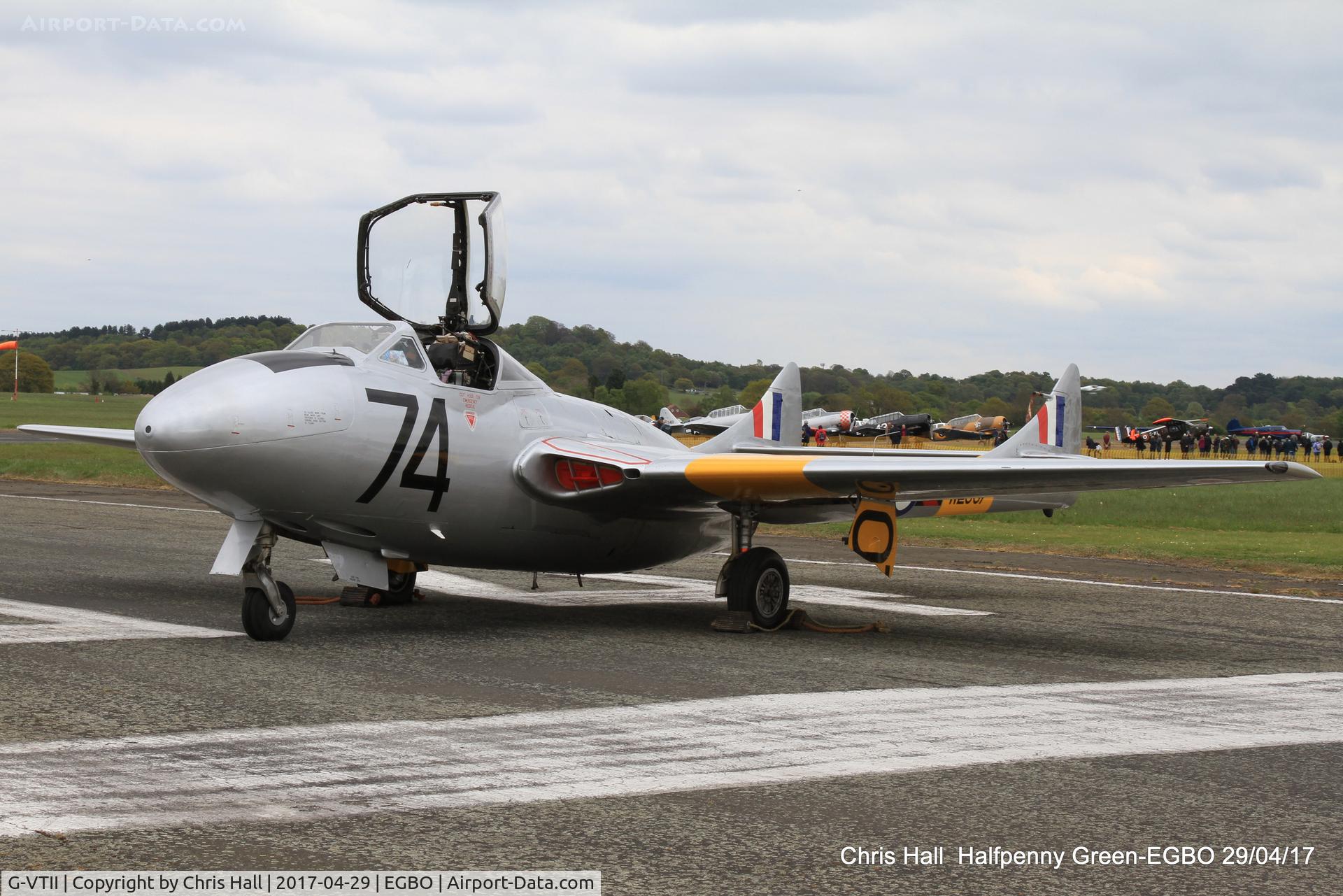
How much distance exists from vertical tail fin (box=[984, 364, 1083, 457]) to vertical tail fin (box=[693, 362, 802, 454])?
3017mm

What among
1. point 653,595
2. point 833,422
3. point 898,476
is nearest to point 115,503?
point 653,595

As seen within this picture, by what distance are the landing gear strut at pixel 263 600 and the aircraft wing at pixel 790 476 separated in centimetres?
241

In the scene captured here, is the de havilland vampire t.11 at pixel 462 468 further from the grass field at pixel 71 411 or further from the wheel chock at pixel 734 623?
the grass field at pixel 71 411

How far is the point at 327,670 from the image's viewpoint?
9062 millimetres

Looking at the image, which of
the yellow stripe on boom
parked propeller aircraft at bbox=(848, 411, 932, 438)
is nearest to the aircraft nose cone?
the yellow stripe on boom

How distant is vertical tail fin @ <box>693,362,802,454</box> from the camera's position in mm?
15719

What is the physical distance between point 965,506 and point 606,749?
31.5 ft

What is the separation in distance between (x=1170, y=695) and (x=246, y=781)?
20.3 feet

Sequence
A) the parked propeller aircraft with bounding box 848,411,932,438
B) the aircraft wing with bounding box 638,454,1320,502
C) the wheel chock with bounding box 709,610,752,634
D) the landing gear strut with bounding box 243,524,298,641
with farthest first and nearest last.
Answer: the parked propeller aircraft with bounding box 848,411,932,438 → the wheel chock with bounding box 709,610,752,634 → the aircraft wing with bounding box 638,454,1320,502 → the landing gear strut with bounding box 243,524,298,641

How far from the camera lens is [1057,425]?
1809cm

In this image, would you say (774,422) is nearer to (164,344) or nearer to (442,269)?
(442,269)

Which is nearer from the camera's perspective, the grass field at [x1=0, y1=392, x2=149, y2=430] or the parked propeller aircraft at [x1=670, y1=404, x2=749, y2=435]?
the grass field at [x1=0, y1=392, x2=149, y2=430]

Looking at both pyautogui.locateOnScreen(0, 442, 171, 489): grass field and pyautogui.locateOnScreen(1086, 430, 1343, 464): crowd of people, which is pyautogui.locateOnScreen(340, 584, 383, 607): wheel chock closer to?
pyautogui.locateOnScreen(0, 442, 171, 489): grass field

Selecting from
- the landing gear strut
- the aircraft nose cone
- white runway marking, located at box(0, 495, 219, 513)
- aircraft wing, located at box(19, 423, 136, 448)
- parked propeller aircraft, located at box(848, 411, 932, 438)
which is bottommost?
white runway marking, located at box(0, 495, 219, 513)
